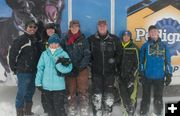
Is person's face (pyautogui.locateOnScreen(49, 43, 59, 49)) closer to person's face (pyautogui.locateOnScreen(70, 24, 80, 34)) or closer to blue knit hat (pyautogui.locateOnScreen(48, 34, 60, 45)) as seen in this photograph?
blue knit hat (pyautogui.locateOnScreen(48, 34, 60, 45))

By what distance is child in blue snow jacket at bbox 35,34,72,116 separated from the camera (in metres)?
5.64

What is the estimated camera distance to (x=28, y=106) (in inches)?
250

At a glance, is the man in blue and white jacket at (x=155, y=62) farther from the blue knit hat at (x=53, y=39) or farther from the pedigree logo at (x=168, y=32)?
the blue knit hat at (x=53, y=39)

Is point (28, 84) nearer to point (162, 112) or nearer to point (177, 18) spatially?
point (162, 112)

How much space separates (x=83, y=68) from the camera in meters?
5.89

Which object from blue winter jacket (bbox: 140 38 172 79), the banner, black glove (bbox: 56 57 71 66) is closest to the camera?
black glove (bbox: 56 57 71 66)

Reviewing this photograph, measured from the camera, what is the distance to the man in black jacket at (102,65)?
5.96 m

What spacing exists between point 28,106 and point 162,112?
2.22 m

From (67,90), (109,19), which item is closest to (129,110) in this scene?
(67,90)

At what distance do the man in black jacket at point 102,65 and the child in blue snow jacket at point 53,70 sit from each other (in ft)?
1.73

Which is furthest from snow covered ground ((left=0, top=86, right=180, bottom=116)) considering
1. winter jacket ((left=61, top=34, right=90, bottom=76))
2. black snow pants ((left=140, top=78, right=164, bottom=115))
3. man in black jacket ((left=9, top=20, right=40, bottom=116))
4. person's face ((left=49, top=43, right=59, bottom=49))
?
person's face ((left=49, top=43, right=59, bottom=49))

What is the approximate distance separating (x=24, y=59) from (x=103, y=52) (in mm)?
1219

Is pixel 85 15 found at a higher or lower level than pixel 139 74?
higher

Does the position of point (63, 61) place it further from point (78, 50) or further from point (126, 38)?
point (126, 38)
